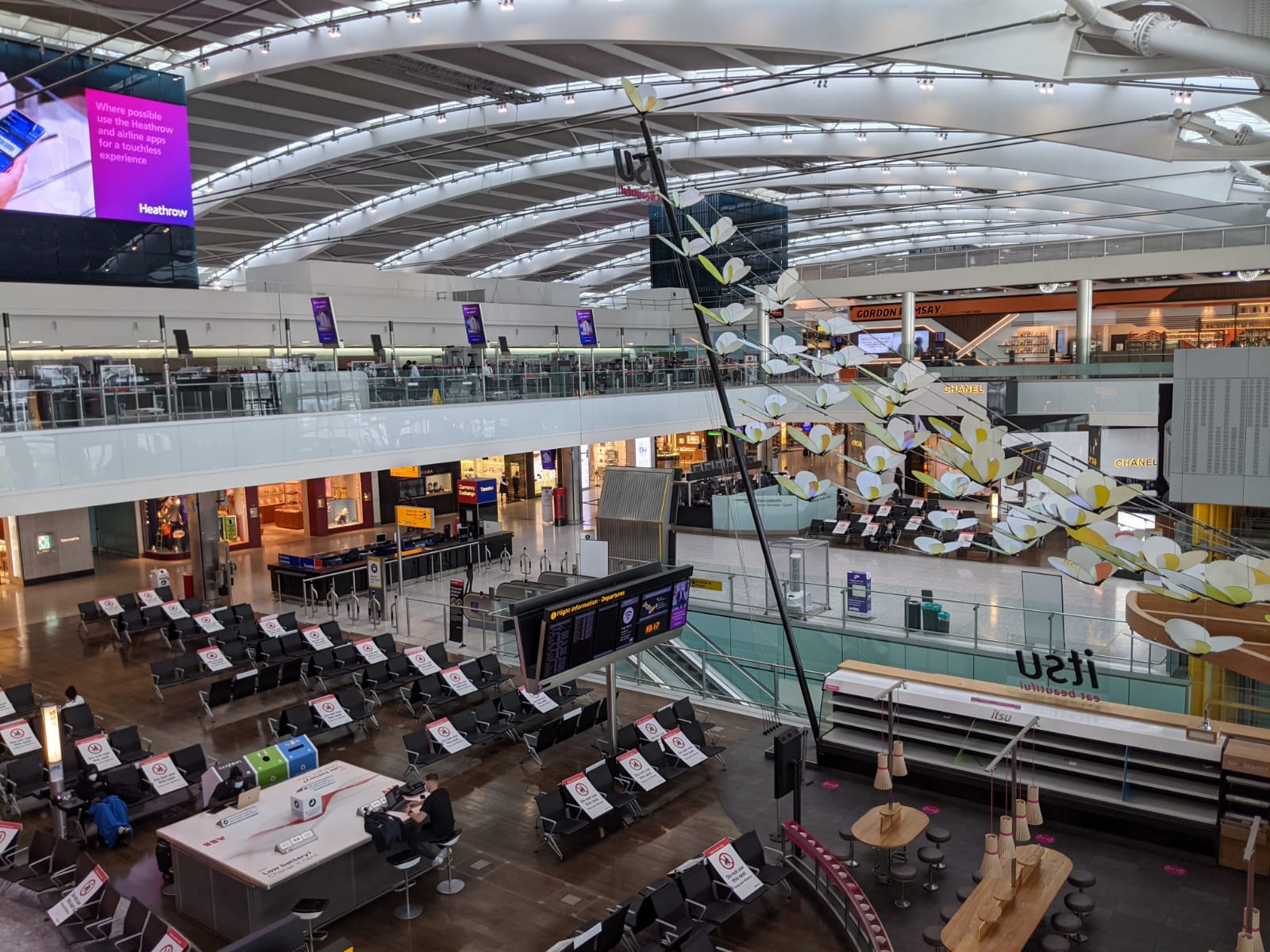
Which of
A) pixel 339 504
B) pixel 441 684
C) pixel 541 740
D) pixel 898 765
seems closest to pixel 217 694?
pixel 441 684

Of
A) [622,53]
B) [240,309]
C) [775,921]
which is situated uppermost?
[622,53]

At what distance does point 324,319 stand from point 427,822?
1487cm

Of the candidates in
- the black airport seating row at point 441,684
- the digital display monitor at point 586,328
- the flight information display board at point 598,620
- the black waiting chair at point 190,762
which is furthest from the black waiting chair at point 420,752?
the digital display monitor at point 586,328

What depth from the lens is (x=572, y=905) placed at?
24.5 feet

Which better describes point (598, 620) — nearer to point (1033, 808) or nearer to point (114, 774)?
point (1033, 808)

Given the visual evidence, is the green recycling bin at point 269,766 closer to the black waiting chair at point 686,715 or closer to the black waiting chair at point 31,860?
the black waiting chair at point 31,860

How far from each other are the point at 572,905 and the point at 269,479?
33.2 ft

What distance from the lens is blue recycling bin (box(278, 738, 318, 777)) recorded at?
880 centimetres

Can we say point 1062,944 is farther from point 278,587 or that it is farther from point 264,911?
point 278,587

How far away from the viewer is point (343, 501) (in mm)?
25438

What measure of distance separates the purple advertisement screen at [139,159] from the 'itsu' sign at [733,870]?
55.7 ft

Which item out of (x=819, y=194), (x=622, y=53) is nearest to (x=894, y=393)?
(x=622, y=53)

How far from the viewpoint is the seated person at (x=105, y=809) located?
8.48 meters

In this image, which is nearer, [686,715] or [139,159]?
[686,715]
